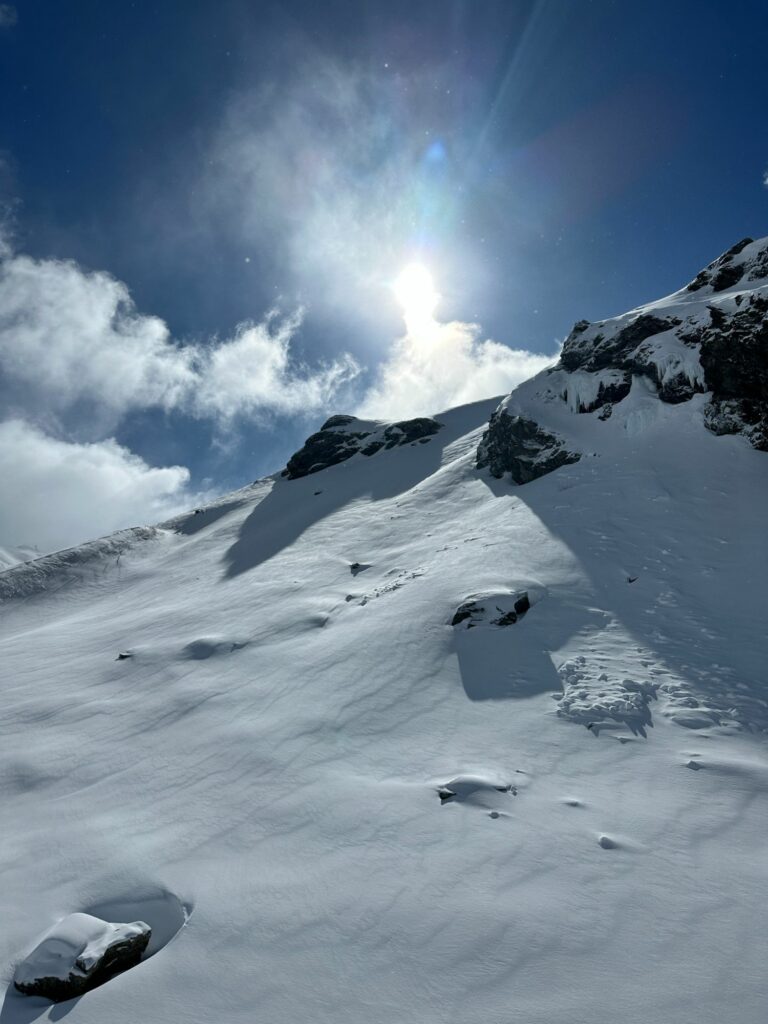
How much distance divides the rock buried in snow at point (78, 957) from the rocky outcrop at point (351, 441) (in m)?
51.7

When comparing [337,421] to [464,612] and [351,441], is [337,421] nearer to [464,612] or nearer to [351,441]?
[351,441]

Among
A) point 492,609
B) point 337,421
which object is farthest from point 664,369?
point 337,421

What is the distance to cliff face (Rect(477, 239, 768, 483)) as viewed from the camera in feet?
78.7

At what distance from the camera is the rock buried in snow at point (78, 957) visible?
15.7 feet

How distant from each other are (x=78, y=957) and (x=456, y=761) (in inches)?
234

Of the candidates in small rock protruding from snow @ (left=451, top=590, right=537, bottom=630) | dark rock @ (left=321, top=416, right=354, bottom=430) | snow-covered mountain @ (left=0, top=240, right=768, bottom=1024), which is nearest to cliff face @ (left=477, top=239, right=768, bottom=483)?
snow-covered mountain @ (left=0, top=240, right=768, bottom=1024)

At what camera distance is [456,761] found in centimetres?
923

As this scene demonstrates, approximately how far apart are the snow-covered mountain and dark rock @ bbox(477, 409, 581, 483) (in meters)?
2.01

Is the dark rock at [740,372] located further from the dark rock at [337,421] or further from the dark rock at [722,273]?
the dark rock at [337,421]

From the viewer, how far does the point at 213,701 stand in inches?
529

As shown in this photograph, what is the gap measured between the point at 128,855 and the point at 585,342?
35.8 meters

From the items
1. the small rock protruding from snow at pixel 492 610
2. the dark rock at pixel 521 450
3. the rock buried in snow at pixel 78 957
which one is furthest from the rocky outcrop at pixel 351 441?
the rock buried in snow at pixel 78 957

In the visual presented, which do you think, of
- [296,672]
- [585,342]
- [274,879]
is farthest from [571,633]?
[585,342]

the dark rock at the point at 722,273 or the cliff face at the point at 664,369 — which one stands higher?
the dark rock at the point at 722,273
